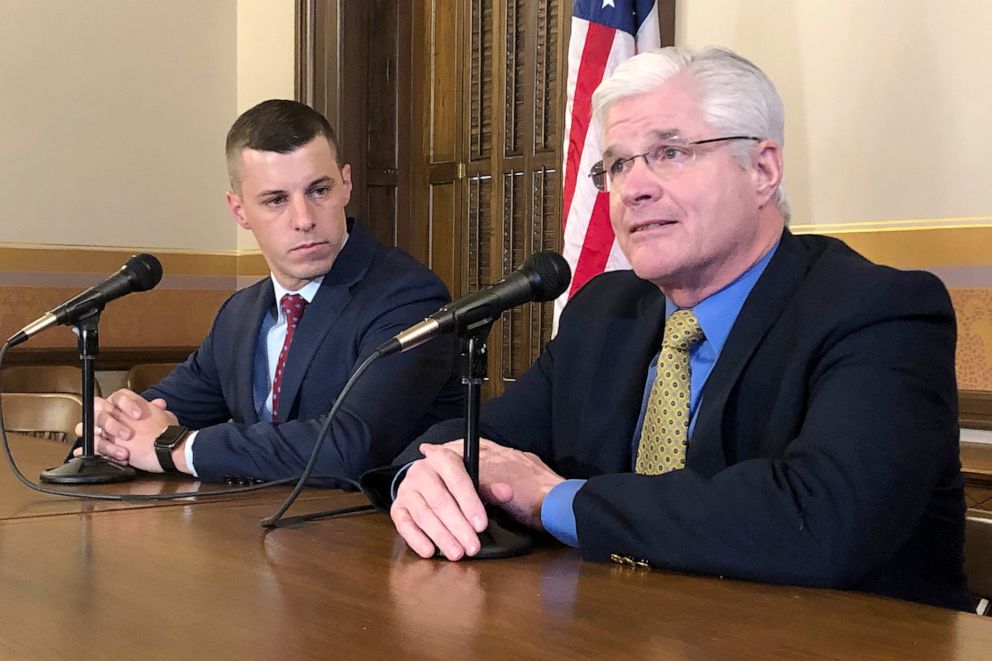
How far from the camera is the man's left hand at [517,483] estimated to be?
1646mm

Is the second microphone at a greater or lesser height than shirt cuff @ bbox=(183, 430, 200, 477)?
greater

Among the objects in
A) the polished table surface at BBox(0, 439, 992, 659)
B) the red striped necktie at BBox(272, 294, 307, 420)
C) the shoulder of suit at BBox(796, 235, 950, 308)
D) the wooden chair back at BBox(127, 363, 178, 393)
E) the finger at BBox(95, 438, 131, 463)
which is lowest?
the wooden chair back at BBox(127, 363, 178, 393)

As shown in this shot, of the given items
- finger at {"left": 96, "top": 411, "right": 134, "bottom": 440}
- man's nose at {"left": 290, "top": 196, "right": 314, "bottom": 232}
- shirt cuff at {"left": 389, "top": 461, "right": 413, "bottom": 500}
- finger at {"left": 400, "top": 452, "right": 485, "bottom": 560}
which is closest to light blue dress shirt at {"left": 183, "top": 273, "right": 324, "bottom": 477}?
man's nose at {"left": 290, "top": 196, "right": 314, "bottom": 232}

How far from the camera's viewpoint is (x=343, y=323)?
8.73 ft

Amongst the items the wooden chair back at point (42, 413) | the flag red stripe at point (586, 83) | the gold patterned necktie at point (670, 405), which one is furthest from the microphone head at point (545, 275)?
the flag red stripe at point (586, 83)

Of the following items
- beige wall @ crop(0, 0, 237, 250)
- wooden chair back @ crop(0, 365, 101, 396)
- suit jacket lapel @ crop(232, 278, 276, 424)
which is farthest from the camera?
beige wall @ crop(0, 0, 237, 250)

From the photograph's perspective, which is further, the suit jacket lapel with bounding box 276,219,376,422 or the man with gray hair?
the suit jacket lapel with bounding box 276,219,376,422

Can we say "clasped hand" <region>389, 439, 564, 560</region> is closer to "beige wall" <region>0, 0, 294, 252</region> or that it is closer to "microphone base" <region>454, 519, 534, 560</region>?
"microphone base" <region>454, 519, 534, 560</region>

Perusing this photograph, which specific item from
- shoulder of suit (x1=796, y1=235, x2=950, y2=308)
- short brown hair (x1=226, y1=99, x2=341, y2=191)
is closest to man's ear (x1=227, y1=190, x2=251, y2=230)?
short brown hair (x1=226, y1=99, x2=341, y2=191)

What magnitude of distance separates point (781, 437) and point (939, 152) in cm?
209

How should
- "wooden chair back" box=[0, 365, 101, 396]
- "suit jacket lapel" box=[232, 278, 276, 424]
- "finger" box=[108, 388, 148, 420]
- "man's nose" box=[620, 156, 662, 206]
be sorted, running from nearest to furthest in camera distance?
"man's nose" box=[620, 156, 662, 206] → "finger" box=[108, 388, 148, 420] → "suit jacket lapel" box=[232, 278, 276, 424] → "wooden chair back" box=[0, 365, 101, 396]

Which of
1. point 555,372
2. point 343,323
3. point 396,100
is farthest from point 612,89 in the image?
point 396,100

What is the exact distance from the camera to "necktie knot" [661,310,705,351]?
6.14ft

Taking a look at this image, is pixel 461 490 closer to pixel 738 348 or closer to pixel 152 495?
pixel 738 348
